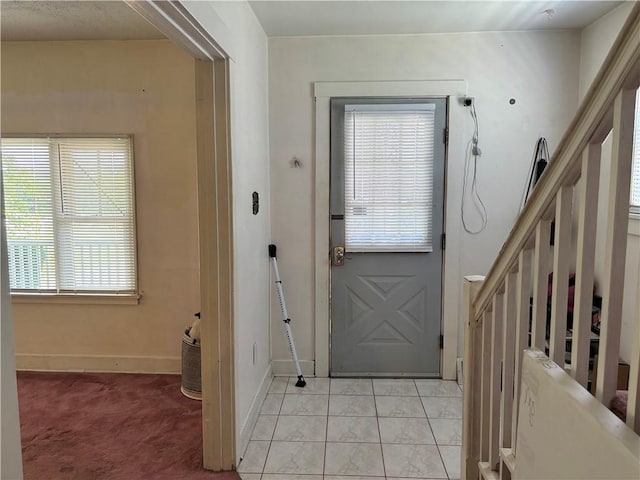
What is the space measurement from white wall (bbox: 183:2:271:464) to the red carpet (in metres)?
0.41

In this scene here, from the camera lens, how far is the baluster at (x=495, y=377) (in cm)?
154

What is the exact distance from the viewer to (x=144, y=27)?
2.84m

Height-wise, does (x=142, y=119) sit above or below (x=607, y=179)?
above

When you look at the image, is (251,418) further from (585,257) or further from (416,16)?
(416,16)

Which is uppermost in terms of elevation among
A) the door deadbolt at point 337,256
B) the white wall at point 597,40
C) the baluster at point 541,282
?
the white wall at point 597,40

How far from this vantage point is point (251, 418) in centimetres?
Answer: 257

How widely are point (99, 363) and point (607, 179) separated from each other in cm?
381

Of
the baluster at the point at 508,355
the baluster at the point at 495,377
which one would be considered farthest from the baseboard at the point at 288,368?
the baluster at the point at 508,355

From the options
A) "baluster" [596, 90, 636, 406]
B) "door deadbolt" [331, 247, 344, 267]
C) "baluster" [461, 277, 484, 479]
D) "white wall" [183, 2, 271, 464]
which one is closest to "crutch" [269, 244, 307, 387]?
"white wall" [183, 2, 271, 464]

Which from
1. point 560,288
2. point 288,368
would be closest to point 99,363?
point 288,368

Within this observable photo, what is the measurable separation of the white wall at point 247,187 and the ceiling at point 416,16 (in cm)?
22

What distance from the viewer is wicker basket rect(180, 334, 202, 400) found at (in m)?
2.90

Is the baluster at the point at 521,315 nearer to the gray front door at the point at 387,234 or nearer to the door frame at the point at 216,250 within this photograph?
the door frame at the point at 216,250

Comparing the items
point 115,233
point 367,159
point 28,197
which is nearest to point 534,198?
point 367,159
